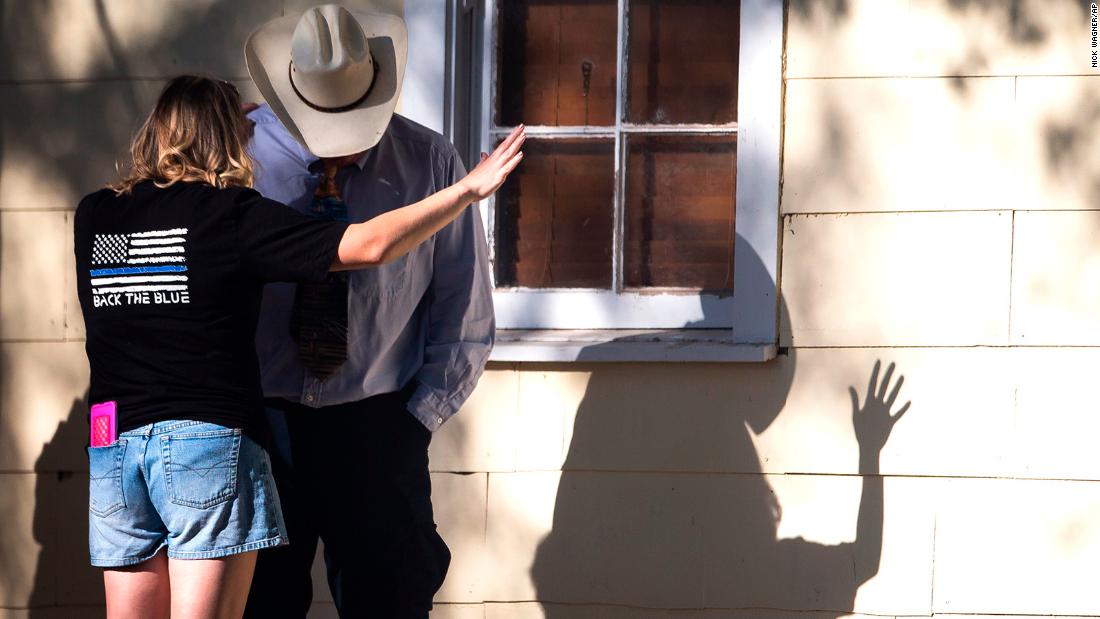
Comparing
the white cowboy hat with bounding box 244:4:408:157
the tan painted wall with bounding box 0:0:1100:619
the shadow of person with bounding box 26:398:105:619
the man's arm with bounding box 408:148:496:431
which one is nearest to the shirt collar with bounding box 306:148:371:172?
the white cowboy hat with bounding box 244:4:408:157

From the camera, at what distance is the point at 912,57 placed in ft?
12.5

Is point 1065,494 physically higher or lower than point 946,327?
lower

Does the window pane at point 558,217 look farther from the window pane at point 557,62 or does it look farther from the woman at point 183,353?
the woman at point 183,353

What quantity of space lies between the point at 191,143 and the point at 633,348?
1610 mm

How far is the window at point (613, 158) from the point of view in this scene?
410 cm

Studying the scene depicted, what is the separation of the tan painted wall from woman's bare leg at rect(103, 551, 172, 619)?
57.8 inches

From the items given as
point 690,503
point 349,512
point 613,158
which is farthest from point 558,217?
point 349,512

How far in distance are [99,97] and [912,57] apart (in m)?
2.56

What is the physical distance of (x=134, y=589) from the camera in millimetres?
2670

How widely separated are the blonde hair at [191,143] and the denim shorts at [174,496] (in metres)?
0.51

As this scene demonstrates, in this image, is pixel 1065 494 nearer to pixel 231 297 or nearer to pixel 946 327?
pixel 946 327

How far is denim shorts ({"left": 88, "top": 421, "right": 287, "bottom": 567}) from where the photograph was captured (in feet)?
8.54

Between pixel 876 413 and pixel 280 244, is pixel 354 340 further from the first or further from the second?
pixel 876 413

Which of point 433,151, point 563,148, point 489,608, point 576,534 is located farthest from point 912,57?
point 489,608
